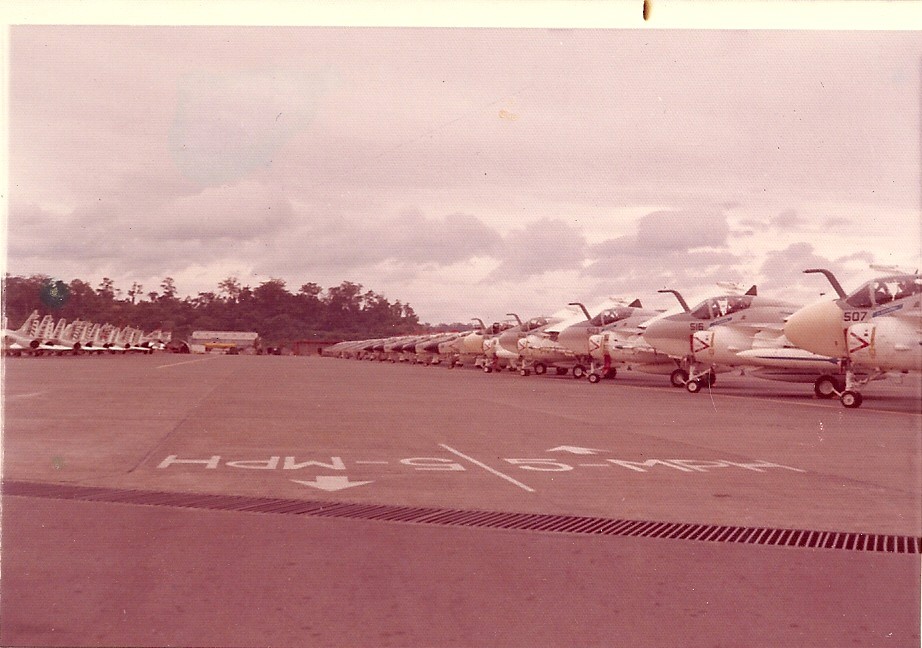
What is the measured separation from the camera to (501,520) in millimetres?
7539

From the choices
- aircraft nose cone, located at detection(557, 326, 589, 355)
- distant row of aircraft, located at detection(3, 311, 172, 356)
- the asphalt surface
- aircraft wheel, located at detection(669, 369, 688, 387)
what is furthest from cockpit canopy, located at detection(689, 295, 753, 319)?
distant row of aircraft, located at detection(3, 311, 172, 356)

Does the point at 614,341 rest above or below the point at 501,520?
above

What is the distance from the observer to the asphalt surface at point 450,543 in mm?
4648

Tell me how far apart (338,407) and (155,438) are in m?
7.66

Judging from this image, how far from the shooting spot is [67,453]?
11.6m

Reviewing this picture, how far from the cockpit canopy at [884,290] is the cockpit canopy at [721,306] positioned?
297 inches

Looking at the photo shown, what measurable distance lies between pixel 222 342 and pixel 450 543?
6662 inches

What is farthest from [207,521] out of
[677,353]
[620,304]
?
[620,304]

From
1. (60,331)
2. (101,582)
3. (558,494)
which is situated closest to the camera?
(101,582)

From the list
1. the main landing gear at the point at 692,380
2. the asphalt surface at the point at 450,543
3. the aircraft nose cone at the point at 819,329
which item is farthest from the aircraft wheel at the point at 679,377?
the asphalt surface at the point at 450,543

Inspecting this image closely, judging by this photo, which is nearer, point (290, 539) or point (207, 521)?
point (290, 539)

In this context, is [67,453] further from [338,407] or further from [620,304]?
[620,304]

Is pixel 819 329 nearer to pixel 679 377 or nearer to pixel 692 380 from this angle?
pixel 692 380

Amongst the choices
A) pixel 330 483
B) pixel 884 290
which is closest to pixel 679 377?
pixel 884 290
